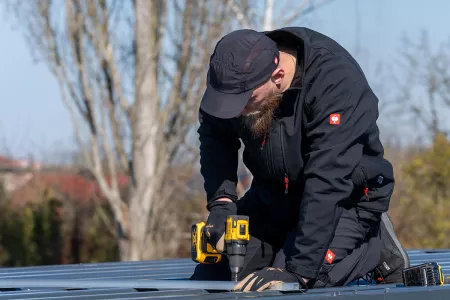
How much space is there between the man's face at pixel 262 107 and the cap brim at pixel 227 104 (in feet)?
0.28

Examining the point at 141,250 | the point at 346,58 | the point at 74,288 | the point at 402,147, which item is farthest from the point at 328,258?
the point at 402,147

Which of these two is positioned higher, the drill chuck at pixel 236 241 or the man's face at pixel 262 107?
the man's face at pixel 262 107

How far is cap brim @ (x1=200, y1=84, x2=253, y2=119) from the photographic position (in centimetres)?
329

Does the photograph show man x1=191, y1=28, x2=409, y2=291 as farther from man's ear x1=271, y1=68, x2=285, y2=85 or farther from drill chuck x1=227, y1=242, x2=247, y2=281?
drill chuck x1=227, y1=242, x2=247, y2=281

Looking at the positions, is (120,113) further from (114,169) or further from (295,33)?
(295,33)

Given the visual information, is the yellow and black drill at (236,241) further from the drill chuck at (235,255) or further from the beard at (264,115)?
the beard at (264,115)

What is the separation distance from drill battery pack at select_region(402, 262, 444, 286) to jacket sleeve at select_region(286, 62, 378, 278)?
0.37 m

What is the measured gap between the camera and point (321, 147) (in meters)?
3.38

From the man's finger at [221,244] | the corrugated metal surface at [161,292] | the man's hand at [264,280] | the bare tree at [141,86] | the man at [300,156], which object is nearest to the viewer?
the corrugated metal surface at [161,292]

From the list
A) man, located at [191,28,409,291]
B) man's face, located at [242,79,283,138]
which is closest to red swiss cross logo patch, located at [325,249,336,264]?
man, located at [191,28,409,291]

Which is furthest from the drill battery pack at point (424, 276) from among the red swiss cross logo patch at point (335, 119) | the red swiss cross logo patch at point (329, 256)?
the red swiss cross logo patch at point (335, 119)

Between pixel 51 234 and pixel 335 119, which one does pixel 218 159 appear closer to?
pixel 335 119

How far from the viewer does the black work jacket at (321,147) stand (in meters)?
3.37

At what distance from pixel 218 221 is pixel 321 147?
714mm
